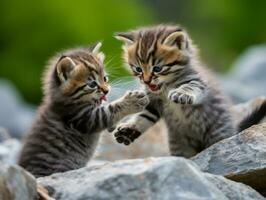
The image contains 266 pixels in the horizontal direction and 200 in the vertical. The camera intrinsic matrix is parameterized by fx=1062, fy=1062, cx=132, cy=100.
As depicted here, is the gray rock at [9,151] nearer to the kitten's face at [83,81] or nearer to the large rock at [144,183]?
the kitten's face at [83,81]

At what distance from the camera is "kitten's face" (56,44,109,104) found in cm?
742

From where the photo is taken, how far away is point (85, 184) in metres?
5.55

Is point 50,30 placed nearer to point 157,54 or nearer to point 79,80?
point 79,80

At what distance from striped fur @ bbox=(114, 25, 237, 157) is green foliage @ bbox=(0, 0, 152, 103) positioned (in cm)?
1386

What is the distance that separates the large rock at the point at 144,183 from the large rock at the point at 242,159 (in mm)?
668

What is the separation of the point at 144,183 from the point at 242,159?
1.18 metres

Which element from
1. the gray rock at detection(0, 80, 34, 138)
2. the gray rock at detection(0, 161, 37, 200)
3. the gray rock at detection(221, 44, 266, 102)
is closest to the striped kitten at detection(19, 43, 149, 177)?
the gray rock at detection(0, 161, 37, 200)

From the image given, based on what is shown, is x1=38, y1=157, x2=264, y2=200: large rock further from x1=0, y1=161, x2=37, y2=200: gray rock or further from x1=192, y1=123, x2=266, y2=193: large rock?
x1=192, y1=123, x2=266, y2=193: large rock

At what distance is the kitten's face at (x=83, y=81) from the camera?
742 cm

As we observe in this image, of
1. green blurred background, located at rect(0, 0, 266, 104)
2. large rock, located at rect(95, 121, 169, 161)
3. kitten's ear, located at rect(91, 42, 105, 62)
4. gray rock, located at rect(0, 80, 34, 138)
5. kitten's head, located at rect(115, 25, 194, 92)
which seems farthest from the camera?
green blurred background, located at rect(0, 0, 266, 104)

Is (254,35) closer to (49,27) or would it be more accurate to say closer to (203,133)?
(49,27)

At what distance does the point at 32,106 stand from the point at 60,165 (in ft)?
46.1

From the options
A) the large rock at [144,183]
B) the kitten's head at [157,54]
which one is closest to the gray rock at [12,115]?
the kitten's head at [157,54]

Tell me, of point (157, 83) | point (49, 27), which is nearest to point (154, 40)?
point (157, 83)
